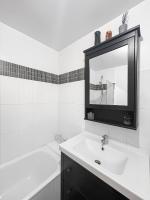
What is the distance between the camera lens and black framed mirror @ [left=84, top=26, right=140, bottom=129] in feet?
3.23

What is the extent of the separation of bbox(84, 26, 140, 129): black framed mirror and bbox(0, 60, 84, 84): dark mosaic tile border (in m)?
0.29

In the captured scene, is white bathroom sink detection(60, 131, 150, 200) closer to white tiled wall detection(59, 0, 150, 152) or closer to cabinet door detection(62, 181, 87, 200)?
white tiled wall detection(59, 0, 150, 152)

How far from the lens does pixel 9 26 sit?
1.38 metres

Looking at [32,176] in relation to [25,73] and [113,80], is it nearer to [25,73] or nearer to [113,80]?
[25,73]

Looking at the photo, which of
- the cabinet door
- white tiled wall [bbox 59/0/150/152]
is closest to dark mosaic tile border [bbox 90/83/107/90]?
white tiled wall [bbox 59/0/150/152]

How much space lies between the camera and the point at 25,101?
1.54 m

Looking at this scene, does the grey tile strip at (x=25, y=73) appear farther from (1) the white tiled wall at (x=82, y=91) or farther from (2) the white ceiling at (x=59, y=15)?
(2) the white ceiling at (x=59, y=15)

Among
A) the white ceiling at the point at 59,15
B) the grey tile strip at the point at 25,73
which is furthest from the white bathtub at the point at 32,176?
the white ceiling at the point at 59,15

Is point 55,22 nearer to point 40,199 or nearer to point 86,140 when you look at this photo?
point 86,140

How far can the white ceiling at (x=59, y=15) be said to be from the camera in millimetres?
1047

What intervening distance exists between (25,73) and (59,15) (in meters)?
0.86

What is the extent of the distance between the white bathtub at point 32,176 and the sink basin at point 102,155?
42 cm

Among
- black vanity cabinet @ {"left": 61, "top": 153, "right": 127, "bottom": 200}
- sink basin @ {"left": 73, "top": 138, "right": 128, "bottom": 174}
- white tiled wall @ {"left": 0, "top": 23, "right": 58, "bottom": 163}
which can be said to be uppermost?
white tiled wall @ {"left": 0, "top": 23, "right": 58, "bottom": 163}

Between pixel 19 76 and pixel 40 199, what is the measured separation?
56.6 inches
